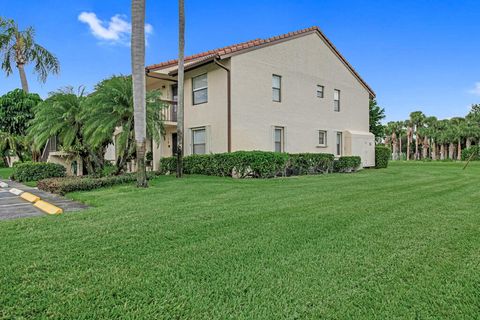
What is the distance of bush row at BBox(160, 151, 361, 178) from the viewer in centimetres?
Answer: 1309

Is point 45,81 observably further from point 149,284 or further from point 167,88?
point 149,284

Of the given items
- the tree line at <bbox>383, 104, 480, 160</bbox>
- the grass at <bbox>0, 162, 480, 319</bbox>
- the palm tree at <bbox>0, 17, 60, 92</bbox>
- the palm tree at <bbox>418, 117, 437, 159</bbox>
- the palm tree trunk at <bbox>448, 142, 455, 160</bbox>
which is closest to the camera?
the grass at <bbox>0, 162, 480, 319</bbox>

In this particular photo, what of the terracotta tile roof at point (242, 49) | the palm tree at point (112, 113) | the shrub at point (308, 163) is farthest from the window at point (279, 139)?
the palm tree at point (112, 113)

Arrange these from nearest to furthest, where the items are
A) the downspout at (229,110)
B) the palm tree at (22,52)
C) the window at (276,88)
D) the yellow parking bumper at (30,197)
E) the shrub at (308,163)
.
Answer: the yellow parking bumper at (30,197) < the downspout at (229,110) < the shrub at (308,163) < the window at (276,88) < the palm tree at (22,52)

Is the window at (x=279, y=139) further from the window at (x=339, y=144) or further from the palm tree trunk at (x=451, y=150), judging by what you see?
the palm tree trunk at (x=451, y=150)

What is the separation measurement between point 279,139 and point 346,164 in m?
4.92

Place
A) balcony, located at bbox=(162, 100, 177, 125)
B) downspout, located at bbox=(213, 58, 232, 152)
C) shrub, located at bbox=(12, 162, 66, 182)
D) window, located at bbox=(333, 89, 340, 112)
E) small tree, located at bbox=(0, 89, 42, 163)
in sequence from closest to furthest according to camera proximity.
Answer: shrub, located at bbox=(12, 162, 66, 182), downspout, located at bbox=(213, 58, 232, 152), balcony, located at bbox=(162, 100, 177, 125), window, located at bbox=(333, 89, 340, 112), small tree, located at bbox=(0, 89, 42, 163)

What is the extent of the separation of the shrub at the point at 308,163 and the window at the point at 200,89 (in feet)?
17.0

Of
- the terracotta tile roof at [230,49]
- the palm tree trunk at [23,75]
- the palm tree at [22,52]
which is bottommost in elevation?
the terracotta tile roof at [230,49]

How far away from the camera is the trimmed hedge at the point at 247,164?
13.1 metres

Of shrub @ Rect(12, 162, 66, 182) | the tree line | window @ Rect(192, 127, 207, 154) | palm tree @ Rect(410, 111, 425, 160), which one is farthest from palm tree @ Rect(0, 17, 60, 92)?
palm tree @ Rect(410, 111, 425, 160)

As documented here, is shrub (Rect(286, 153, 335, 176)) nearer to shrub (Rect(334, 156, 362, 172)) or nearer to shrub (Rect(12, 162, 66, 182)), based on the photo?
shrub (Rect(334, 156, 362, 172))

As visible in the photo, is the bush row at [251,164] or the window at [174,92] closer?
the bush row at [251,164]

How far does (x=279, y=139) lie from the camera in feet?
54.3
